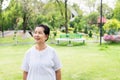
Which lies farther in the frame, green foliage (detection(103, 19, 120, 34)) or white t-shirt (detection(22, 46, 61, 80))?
green foliage (detection(103, 19, 120, 34))

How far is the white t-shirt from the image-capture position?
9.41 ft

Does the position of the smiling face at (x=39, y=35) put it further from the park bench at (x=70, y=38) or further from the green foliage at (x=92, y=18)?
the green foliage at (x=92, y=18)

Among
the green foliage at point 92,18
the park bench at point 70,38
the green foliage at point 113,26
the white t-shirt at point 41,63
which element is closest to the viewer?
the white t-shirt at point 41,63

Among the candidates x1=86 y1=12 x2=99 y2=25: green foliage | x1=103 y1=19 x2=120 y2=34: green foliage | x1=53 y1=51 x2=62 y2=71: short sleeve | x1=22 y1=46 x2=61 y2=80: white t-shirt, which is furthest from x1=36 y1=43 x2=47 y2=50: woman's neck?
x1=86 y1=12 x2=99 y2=25: green foliage

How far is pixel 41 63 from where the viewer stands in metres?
2.86

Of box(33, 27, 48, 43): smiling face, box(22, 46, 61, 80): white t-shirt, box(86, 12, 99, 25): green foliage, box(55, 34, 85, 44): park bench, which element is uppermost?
box(86, 12, 99, 25): green foliage

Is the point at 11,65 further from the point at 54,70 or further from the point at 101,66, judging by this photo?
the point at 54,70

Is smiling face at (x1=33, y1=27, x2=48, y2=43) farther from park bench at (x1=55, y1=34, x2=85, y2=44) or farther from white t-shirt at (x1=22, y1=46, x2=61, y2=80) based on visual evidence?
park bench at (x1=55, y1=34, x2=85, y2=44)

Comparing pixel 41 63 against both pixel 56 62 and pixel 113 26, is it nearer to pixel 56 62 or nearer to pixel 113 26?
pixel 56 62

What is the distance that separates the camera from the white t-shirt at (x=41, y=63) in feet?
9.41

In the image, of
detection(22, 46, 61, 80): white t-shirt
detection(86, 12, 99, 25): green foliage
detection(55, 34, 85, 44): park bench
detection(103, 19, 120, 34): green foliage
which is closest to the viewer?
detection(22, 46, 61, 80): white t-shirt

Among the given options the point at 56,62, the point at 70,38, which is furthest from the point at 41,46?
the point at 70,38

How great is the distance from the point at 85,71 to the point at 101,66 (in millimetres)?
1050

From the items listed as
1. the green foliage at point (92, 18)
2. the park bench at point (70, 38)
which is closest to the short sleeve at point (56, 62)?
the park bench at point (70, 38)
